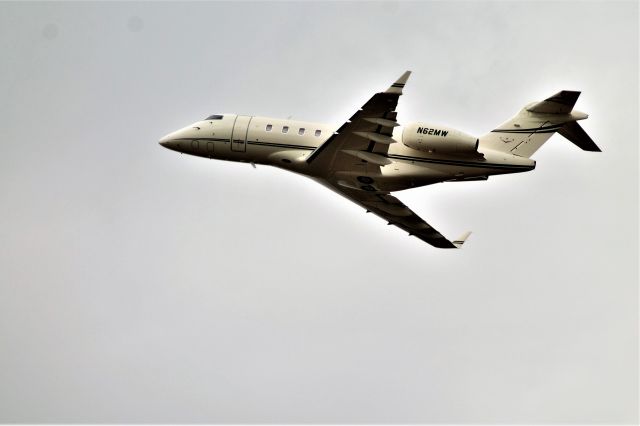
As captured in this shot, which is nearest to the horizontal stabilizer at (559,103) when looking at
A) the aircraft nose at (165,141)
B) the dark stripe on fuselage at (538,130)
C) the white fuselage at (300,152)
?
the dark stripe on fuselage at (538,130)

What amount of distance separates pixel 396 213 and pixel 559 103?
11.2 meters

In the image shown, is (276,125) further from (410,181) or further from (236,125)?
(410,181)

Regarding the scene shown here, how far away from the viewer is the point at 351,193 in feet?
171

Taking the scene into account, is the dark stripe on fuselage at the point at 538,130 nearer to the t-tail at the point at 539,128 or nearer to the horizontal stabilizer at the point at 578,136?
the t-tail at the point at 539,128

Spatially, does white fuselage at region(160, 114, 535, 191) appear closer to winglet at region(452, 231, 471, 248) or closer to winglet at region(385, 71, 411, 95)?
winglet at region(385, 71, 411, 95)

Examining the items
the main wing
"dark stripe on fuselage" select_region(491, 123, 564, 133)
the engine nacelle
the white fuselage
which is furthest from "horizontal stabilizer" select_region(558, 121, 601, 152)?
the main wing

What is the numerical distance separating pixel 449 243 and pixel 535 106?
10.7 m

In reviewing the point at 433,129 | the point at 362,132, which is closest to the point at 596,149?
the point at 433,129

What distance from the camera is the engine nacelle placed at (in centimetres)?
4606

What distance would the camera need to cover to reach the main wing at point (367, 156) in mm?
44281

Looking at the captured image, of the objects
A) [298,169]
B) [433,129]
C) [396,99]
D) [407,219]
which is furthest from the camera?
[407,219]

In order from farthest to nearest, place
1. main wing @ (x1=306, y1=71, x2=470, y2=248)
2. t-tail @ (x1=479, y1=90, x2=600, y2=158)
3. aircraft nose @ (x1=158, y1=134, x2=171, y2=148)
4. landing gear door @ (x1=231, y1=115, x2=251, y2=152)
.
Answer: aircraft nose @ (x1=158, y1=134, x2=171, y2=148), landing gear door @ (x1=231, y1=115, x2=251, y2=152), t-tail @ (x1=479, y1=90, x2=600, y2=158), main wing @ (x1=306, y1=71, x2=470, y2=248)

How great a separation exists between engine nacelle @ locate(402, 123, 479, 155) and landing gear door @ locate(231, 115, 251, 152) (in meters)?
9.05

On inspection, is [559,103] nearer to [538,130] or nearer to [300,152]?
[538,130]
